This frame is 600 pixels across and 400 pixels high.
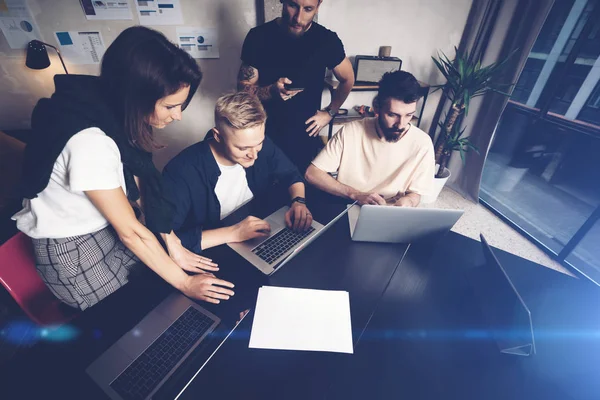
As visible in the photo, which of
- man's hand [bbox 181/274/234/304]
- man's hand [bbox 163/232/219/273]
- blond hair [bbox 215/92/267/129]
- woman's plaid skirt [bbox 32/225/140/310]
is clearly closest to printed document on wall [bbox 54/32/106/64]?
blond hair [bbox 215/92/267/129]

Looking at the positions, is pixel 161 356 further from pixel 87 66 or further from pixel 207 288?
pixel 87 66

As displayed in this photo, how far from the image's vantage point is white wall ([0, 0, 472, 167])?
2326 mm

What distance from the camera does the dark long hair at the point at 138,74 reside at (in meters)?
0.83

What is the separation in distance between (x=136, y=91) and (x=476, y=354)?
129 centimetres

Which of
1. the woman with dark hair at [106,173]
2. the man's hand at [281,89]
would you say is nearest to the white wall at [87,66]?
the man's hand at [281,89]

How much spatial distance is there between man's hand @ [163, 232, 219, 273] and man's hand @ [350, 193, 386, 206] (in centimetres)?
79

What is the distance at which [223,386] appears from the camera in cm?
76

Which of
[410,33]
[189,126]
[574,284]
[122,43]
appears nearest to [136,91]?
[122,43]

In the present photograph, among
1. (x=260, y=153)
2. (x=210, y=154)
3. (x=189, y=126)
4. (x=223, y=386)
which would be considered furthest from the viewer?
(x=189, y=126)

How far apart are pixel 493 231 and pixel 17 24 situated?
172 inches

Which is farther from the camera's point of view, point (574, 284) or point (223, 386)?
point (574, 284)

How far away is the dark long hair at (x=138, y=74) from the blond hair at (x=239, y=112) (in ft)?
1.12

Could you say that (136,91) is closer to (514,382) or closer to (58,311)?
(58,311)

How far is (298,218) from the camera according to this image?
1273 millimetres
